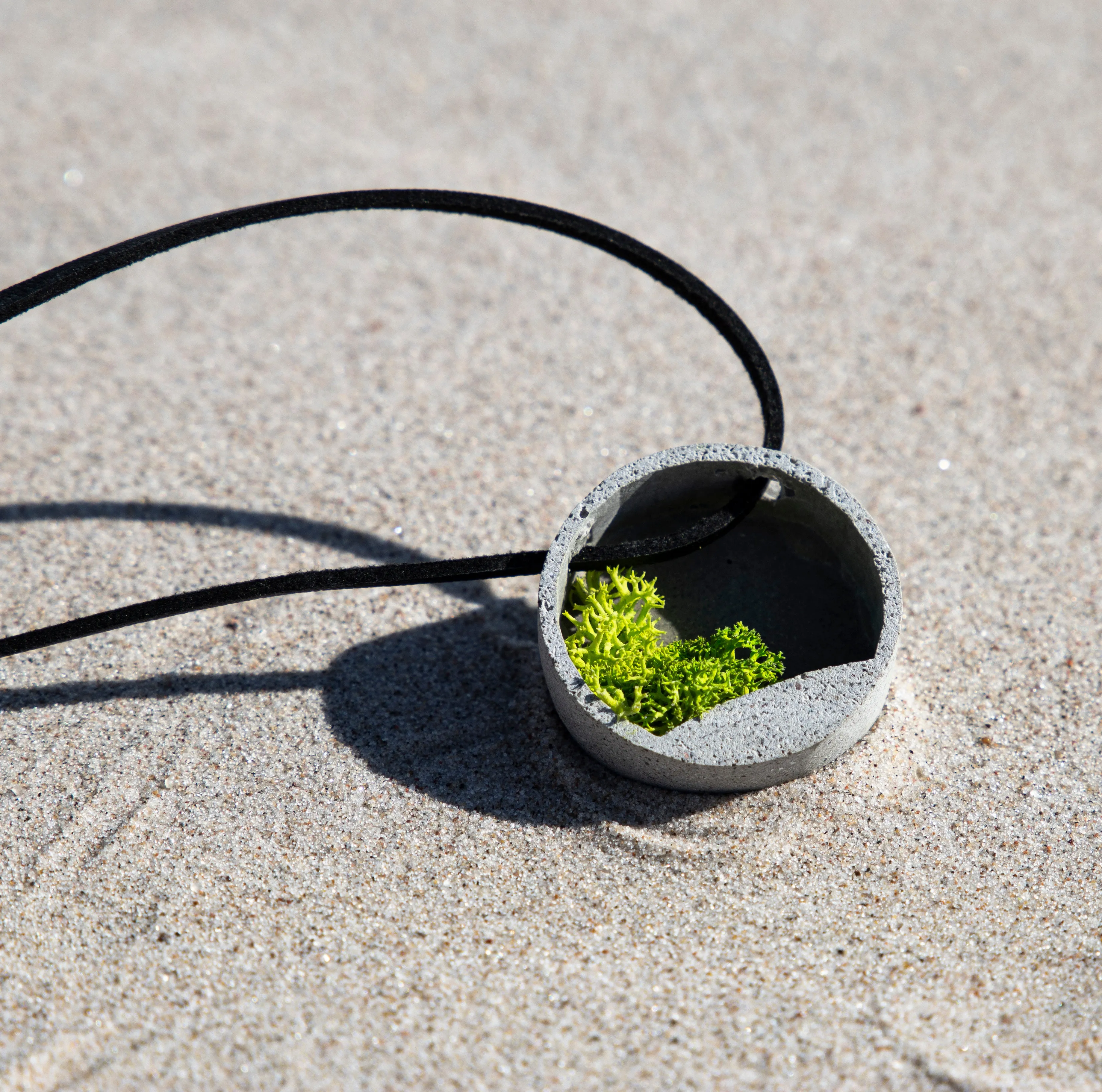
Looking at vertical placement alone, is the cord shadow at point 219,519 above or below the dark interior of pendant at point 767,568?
below

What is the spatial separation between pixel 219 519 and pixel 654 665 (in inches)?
52.1

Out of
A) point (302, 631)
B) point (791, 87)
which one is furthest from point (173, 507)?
point (791, 87)

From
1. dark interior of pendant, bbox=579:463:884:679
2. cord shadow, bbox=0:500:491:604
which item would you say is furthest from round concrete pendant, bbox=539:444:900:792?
cord shadow, bbox=0:500:491:604

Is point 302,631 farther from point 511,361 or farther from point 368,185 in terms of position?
point 368,185

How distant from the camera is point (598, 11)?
4.26 metres

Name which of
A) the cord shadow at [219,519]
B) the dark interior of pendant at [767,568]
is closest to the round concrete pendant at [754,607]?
the dark interior of pendant at [767,568]

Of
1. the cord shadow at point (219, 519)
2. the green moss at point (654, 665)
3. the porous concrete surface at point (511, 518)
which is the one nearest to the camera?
the porous concrete surface at point (511, 518)

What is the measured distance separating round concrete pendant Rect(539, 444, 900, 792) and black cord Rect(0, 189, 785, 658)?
10 centimetres

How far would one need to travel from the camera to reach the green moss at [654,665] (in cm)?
187

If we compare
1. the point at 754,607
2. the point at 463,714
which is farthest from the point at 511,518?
the point at 754,607

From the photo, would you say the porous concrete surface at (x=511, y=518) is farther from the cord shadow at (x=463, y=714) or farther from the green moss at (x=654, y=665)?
the green moss at (x=654, y=665)

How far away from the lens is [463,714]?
2.21m

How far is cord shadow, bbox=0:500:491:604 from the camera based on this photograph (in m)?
2.57

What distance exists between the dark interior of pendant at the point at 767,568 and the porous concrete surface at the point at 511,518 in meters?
0.26
